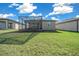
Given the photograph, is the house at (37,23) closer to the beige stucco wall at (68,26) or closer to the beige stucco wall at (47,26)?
the beige stucco wall at (47,26)

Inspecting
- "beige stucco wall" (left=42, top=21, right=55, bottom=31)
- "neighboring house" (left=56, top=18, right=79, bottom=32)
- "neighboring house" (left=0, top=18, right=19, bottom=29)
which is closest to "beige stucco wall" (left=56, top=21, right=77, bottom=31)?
"neighboring house" (left=56, top=18, right=79, bottom=32)

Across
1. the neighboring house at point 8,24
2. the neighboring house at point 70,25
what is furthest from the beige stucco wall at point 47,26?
the neighboring house at point 8,24

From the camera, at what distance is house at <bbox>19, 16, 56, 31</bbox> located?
5269 millimetres

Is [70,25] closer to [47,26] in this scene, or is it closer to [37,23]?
[47,26]

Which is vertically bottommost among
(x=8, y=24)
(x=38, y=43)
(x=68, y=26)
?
(x=38, y=43)

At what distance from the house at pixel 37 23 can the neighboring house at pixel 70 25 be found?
0.20 m

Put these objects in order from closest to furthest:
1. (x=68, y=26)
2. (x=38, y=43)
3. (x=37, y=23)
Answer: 1. (x=38, y=43)
2. (x=37, y=23)
3. (x=68, y=26)

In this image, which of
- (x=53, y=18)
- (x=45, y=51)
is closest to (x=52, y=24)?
(x=53, y=18)

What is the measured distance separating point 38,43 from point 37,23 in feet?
1.92

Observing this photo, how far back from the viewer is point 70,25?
579cm

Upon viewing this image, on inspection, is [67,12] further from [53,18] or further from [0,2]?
[0,2]

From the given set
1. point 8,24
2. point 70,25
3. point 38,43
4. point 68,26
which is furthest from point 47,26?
point 8,24

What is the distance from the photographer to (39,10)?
205 inches

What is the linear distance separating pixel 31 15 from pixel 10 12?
0.60 m
